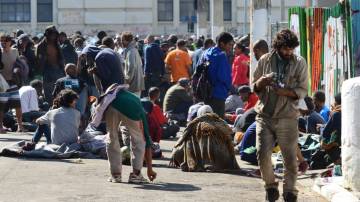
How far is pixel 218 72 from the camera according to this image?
16641mm

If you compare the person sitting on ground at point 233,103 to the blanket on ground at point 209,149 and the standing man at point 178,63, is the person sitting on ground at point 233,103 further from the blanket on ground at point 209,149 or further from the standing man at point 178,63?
the blanket on ground at point 209,149

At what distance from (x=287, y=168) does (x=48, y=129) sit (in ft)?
19.5

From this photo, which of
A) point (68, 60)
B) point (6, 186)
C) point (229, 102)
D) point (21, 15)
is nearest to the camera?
point (6, 186)

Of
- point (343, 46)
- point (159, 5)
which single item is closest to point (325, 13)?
point (343, 46)

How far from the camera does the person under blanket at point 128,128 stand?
534 inches

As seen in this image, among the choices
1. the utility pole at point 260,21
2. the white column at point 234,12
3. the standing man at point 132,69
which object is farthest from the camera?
the white column at point 234,12

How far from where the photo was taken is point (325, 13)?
63.2 feet

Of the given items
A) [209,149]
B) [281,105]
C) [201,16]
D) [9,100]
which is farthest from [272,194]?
[201,16]

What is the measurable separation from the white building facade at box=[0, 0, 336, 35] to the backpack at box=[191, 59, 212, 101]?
4926 cm

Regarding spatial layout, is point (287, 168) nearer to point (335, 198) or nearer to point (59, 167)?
point (335, 198)

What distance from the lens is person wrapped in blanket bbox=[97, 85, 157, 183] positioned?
1355 centimetres

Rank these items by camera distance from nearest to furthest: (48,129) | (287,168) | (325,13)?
(287,168) < (48,129) < (325,13)

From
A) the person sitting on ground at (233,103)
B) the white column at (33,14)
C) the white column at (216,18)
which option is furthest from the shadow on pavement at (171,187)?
the white column at (33,14)

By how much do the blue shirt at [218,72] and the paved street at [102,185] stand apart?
148 cm
